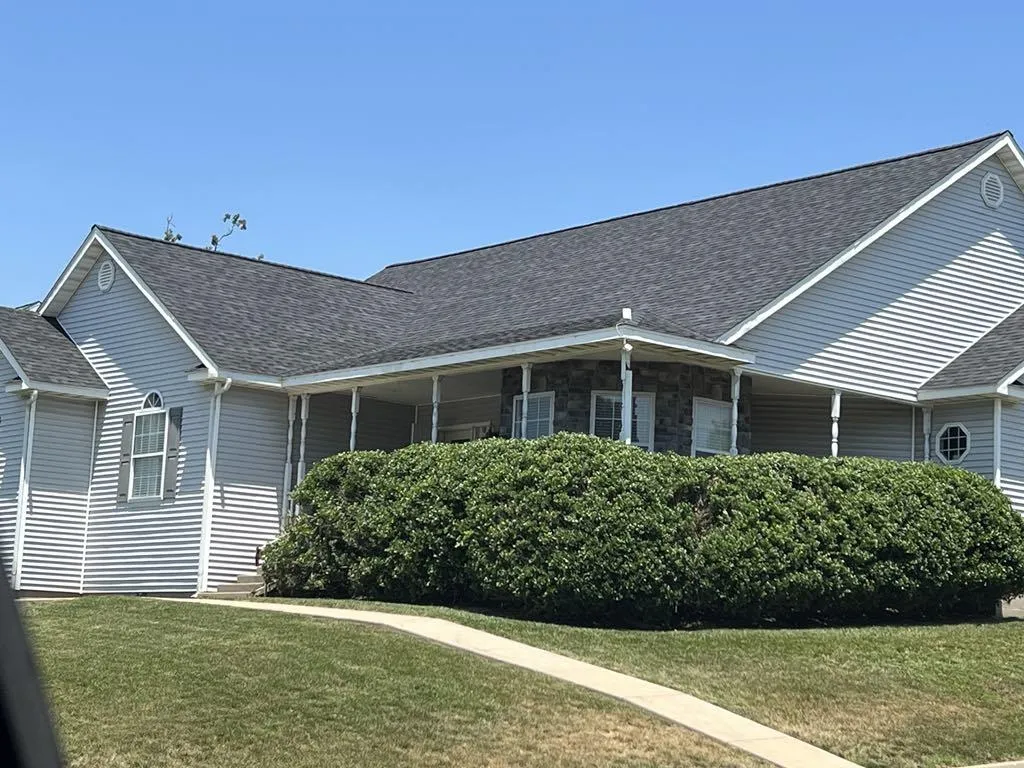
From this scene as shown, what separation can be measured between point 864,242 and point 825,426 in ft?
11.0

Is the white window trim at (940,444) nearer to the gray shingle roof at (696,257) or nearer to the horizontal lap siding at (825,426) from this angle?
the horizontal lap siding at (825,426)

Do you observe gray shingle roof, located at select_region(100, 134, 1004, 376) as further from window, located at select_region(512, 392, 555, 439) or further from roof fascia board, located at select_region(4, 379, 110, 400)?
roof fascia board, located at select_region(4, 379, 110, 400)

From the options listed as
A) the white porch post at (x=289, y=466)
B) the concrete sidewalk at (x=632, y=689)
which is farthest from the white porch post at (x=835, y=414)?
the white porch post at (x=289, y=466)

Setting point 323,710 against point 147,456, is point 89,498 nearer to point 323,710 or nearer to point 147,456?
point 147,456

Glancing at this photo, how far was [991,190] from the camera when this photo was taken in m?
24.8

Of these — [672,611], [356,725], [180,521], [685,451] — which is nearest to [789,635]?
[672,611]

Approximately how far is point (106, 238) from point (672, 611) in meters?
13.8

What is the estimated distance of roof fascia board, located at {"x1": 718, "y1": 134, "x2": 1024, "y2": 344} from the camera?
2073 centimetres

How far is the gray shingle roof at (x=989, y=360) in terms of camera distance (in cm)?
2192

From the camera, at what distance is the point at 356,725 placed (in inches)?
444

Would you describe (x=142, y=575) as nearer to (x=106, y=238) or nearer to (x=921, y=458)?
(x=106, y=238)

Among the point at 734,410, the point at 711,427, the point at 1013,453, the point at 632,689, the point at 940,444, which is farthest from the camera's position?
the point at 940,444

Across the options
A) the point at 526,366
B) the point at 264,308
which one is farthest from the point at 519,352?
the point at 264,308

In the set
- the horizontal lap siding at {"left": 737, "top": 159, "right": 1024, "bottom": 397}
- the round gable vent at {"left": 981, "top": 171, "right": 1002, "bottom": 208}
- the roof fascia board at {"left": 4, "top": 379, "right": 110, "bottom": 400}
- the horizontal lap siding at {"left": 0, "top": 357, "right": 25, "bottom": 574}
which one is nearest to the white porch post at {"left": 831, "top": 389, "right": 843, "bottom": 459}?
the horizontal lap siding at {"left": 737, "top": 159, "right": 1024, "bottom": 397}
